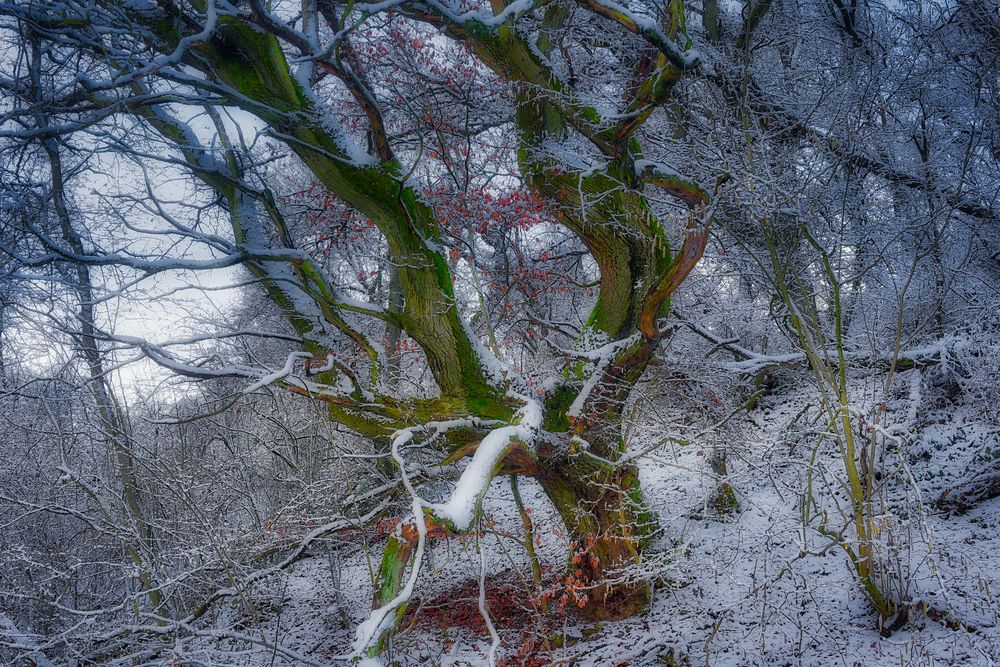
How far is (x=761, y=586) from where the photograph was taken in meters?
4.77

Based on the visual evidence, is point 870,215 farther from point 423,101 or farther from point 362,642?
point 362,642

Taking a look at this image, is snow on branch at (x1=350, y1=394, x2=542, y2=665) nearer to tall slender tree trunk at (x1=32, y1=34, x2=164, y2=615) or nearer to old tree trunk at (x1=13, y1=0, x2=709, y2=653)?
old tree trunk at (x1=13, y1=0, x2=709, y2=653)

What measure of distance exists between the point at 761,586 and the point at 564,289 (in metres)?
4.15

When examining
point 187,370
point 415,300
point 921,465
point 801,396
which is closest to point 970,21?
point 921,465

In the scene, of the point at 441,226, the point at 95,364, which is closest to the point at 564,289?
the point at 441,226

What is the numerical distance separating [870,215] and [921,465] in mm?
3343

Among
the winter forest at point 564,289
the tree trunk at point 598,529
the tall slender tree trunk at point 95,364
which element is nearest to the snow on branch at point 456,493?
the winter forest at point 564,289

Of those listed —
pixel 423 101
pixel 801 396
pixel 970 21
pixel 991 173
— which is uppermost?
pixel 423 101

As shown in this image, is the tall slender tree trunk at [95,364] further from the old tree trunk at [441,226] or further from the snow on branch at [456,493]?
the snow on branch at [456,493]

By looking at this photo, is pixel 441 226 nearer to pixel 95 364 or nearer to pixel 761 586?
pixel 95 364

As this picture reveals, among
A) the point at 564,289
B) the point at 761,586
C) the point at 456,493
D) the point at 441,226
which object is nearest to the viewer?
the point at 456,493

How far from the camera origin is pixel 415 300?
524 cm

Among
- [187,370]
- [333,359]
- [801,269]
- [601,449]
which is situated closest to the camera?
[187,370]

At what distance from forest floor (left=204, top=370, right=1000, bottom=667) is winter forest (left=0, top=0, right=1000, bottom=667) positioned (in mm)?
53
